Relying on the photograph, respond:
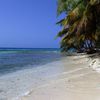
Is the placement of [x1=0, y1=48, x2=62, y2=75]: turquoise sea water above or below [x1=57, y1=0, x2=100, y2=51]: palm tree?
below

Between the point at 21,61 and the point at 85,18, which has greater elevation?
the point at 85,18

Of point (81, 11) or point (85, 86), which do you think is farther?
point (81, 11)

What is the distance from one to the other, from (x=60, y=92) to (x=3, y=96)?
4.75ft

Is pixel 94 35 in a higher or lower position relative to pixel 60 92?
higher

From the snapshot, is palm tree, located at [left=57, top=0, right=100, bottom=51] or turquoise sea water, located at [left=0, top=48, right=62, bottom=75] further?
palm tree, located at [left=57, top=0, right=100, bottom=51]

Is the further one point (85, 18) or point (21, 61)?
point (21, 61)

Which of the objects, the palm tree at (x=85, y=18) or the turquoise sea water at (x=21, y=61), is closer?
the turquoise sea water at (x=21, y=61)

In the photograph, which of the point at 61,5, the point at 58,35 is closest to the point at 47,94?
the point at 61,5

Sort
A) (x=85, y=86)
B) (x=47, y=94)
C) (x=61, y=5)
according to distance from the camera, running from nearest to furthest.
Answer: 1. (x=47, y=94)
2. (x=85, y=86)
3. (x=61, y=5)

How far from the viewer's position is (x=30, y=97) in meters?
6.18

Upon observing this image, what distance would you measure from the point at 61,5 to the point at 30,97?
1860 centimetres

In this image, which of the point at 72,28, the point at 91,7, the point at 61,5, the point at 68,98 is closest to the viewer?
the point at 68,98

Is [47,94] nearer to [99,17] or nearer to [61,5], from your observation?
[99,17]

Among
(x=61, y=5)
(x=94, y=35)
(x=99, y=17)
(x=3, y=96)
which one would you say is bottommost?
(x=3, y=96)
